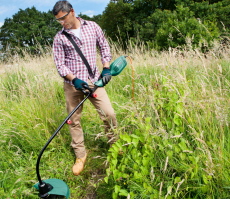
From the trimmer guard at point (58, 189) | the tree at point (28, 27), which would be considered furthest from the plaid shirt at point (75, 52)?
the tree at point (28, 27)

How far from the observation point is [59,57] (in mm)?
1884

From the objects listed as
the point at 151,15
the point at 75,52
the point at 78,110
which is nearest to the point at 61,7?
the point at 75,52

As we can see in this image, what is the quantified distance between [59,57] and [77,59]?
0.22 m

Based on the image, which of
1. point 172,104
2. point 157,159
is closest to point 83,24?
point 172,104

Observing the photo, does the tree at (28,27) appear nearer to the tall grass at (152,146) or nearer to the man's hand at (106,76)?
the tall grass at (152,146)

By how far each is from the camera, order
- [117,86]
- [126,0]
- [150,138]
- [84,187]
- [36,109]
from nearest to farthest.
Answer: [150,138] < [84,187] < [36,109] < [117,86] < [126,0]

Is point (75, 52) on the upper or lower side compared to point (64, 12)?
lower

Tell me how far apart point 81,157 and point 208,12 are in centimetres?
1580

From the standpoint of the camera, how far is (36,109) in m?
2.52

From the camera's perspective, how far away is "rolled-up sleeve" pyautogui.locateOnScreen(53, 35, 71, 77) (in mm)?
1840

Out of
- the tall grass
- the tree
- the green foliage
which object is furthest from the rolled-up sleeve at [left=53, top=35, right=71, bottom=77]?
the tree

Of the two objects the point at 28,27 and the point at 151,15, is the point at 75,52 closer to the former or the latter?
the point at 151,15

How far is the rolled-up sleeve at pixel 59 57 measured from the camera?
184cm

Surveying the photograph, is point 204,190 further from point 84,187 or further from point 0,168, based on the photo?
point 0,168
